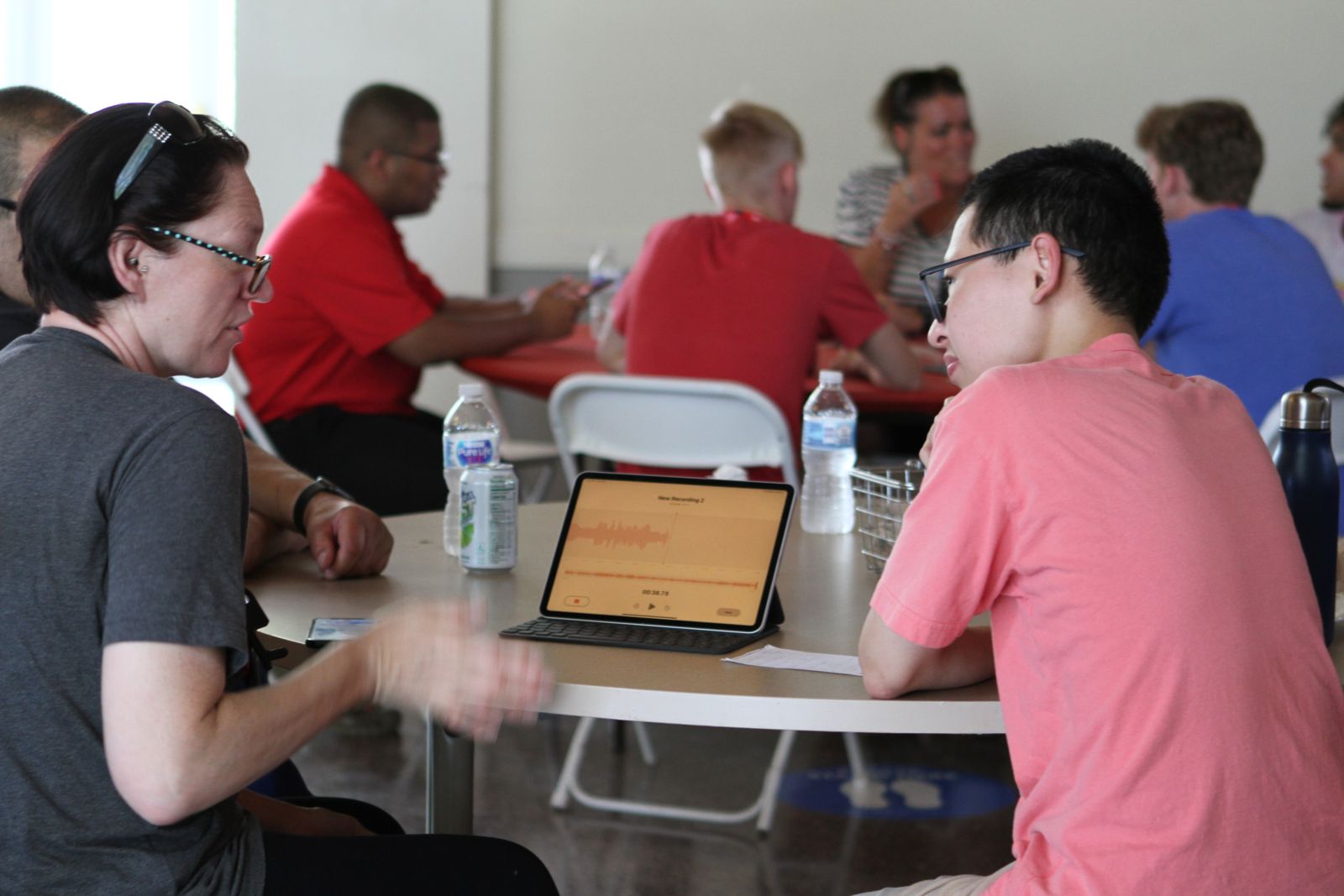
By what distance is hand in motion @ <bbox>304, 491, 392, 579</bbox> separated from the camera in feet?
5.98

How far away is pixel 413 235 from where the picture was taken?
577cm

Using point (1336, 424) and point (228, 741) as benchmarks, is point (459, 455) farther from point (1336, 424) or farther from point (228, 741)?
point (1336, 424)

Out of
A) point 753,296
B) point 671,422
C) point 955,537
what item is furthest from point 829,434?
point 955,537

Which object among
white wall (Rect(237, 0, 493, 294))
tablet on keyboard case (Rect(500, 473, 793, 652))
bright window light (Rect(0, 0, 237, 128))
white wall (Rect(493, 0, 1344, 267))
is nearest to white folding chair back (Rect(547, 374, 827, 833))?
tablet on keyboard case (Rect(500, 473, 793, 652))

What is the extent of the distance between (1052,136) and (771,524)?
390 centimetres

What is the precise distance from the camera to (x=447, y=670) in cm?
129

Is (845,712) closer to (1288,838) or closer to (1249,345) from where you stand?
(1288,838)

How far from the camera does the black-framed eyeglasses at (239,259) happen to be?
1296 mm

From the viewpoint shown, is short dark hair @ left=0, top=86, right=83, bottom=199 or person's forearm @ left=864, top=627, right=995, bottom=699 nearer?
person's forearm @ left=864, top=627, right=995, bottom=699

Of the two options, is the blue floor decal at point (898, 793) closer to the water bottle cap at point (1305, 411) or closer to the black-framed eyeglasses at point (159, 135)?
the water bottle cap at point (1305, 411)

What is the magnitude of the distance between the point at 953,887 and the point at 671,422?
A: 5.80 ft

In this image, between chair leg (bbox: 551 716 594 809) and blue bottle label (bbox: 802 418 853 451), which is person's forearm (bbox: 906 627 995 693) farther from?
chair leg (bbox: 551 716 594 809)

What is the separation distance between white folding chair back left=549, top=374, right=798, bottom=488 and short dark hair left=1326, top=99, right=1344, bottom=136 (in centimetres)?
266

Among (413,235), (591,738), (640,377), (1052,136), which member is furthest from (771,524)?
(413,235)
